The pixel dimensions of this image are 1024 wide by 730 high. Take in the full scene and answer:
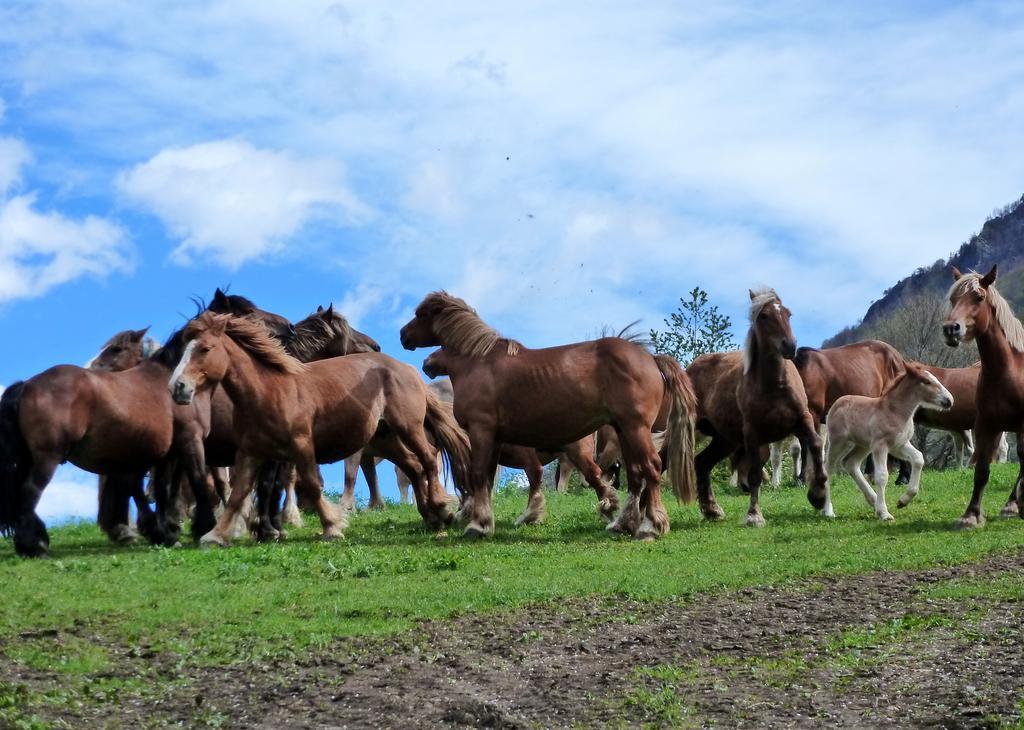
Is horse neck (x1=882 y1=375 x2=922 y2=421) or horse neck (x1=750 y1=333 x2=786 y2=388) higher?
horse neck (x1=750 y1=333 x2=786 y2=388)

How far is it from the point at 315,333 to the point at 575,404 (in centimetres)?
477

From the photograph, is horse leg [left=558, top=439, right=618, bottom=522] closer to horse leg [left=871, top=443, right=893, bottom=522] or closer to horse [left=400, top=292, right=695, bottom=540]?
horse [left=400, top=292, right=695, bottom=540]

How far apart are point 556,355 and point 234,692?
768cm

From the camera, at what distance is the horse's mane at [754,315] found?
15.9m

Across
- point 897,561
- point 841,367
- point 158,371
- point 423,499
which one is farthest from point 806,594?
point 841,367

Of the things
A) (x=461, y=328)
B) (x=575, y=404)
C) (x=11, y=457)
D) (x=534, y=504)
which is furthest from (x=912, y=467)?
(x=11, y=457)

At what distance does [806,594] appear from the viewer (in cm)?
1110

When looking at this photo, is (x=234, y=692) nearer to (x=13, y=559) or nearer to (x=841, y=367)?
(x=13, y=559)

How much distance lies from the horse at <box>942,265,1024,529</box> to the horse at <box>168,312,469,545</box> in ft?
21.1

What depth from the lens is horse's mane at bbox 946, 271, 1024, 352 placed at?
15016 mm

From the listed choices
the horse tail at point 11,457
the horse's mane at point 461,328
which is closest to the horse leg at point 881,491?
the horse's mane at point 461,328

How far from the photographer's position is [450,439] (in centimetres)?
1758

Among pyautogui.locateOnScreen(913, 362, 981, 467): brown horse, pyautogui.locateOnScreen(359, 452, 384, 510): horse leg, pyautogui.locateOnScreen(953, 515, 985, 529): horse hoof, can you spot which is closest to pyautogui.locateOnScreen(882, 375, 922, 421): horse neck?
pyautogui.locateOnScreen(953, 515, 985, 529): horse hoof

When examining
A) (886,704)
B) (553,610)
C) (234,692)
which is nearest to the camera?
(886,704)
